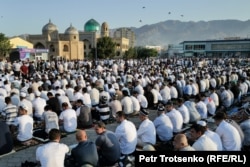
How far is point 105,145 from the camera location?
638cm

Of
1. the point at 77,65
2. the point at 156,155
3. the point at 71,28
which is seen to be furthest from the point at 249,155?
the point at 71,28

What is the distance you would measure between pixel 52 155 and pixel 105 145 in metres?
1.17

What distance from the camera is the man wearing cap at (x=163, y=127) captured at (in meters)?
8.23

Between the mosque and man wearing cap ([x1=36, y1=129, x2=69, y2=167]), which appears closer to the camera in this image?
man wearing cap ([x1=36, y1=129, x2=69, y2=167])

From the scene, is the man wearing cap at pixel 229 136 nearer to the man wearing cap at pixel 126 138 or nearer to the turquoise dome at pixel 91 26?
the man wearing cap at pixel 126 138

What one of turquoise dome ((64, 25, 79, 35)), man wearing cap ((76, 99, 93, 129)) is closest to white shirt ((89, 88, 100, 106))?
man wearing cap ((76, 99, 93, 129))

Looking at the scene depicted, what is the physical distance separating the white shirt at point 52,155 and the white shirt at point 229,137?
325 cm

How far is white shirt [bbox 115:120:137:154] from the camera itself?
7078 mm

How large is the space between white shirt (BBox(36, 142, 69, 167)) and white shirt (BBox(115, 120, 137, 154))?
170cm

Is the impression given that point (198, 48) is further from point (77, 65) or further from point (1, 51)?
point (77, 65)

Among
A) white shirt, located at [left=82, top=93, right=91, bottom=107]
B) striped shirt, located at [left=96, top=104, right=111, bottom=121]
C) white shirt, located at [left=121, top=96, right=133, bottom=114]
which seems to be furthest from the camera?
white shirt, located at [left=82, top=93, right=91, bottom=107]

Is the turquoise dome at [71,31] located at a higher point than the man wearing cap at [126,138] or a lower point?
higher

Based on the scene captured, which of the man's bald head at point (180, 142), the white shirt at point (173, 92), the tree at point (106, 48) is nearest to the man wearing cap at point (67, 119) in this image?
the man's bald head at point (180, 142)

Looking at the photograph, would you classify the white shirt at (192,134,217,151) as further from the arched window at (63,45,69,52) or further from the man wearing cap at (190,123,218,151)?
the arched window at (63,45,69,52)
